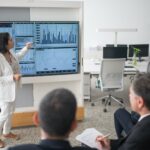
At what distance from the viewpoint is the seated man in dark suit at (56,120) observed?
1177 mm

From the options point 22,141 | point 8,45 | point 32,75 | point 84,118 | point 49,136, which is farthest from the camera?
point 84,118

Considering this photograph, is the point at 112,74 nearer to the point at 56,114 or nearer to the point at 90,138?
the point at 90,138

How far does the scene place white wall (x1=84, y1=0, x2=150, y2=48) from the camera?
7598 mm

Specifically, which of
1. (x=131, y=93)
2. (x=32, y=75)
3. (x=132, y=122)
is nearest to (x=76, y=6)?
(x=32, y=75)

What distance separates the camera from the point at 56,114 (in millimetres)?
1176

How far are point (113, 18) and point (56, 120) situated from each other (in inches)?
268

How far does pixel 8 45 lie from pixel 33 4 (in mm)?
799

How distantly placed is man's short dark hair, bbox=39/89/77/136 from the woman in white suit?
2287 millimetres

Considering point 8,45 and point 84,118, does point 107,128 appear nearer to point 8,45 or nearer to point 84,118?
point 84,118

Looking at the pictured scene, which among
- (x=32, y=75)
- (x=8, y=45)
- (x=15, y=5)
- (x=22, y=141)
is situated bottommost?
(x=22, y=141)

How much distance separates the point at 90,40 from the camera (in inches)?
302

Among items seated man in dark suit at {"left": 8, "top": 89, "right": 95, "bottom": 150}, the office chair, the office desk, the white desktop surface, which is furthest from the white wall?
seated man in dark suit at {"left": 8, "top": 89, "right": 95, "bottom": 150}

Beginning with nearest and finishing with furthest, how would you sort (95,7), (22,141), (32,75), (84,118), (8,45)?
(8,45), (22,141), (32,75), (84,118), (95,7)

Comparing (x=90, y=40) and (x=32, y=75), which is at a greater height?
(x=90, y=40)
